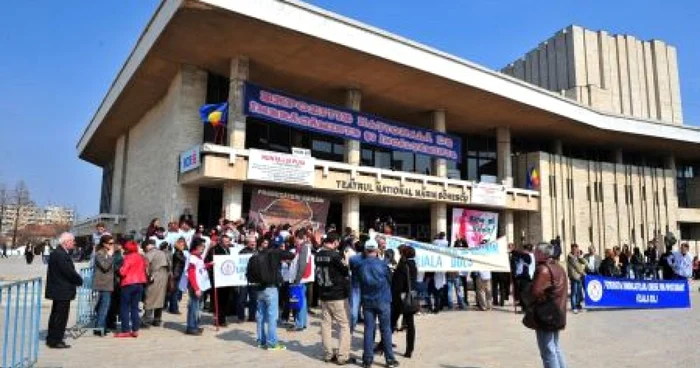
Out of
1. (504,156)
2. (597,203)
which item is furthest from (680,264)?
(597,203)

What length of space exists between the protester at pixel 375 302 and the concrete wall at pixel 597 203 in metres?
23.6

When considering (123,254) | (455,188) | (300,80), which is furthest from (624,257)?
(123,254)


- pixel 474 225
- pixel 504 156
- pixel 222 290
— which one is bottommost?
pixel 222 290

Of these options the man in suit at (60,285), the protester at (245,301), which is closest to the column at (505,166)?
the protester at (245,301)

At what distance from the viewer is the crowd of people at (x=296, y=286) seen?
287 inches

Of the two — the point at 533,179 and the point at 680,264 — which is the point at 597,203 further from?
the point at 680,264

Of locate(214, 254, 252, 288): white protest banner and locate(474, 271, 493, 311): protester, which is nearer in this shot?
locate(214, 254, 252, 288): white protest banner

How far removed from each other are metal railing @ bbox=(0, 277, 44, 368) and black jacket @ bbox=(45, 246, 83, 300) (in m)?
0.78

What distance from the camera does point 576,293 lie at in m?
14.2

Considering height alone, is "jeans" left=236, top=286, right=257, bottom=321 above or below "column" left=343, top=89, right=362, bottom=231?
below

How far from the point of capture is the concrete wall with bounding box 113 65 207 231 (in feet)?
69.3

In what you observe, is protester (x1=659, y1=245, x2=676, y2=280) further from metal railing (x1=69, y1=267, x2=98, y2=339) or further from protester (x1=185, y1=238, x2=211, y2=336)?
metal railing (x1=69, y1=267, x2=98, y2=339)

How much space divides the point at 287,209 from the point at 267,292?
12.5 meters

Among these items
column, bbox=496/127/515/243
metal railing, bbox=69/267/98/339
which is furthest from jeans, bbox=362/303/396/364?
column, bbox=496/127/515/243
